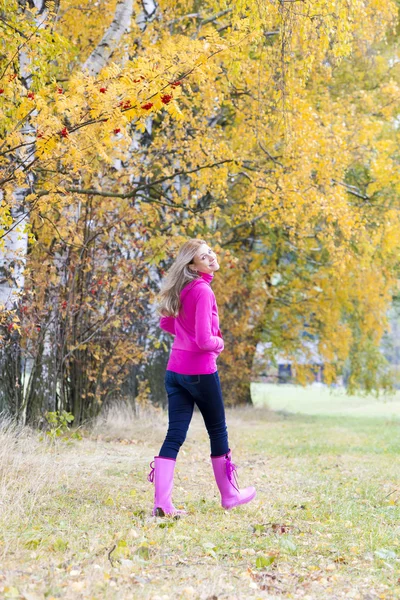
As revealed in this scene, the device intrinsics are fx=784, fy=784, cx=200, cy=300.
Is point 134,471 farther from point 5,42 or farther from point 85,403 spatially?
point 5,42

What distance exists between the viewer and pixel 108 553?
12.4ft

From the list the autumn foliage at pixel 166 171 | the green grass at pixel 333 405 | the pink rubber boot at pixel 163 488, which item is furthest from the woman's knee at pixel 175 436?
the green grass at pixel 333 405

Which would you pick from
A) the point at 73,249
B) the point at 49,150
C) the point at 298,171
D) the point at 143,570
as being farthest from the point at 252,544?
the point at 298,171

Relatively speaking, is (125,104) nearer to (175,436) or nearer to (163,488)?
(175,436)

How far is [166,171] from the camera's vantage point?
9.79 m

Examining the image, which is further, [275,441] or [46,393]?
[275,441]

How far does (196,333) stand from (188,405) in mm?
526

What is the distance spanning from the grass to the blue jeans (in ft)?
1.60

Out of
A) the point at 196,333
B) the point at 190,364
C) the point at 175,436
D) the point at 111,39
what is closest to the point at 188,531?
the point at 175,436

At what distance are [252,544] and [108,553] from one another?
900mm

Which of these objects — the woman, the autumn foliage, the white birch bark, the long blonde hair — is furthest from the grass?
the white birch bark

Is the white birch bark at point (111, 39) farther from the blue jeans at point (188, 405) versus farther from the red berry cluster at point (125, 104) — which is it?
the blue jeans at point (188, 405)

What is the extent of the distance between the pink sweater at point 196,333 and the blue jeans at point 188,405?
6 cm

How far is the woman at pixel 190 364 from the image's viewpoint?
4945mm
